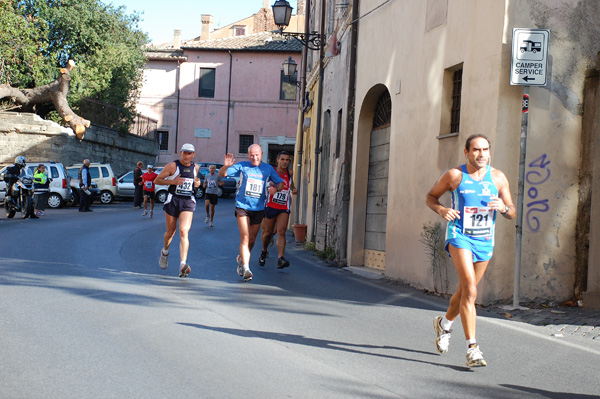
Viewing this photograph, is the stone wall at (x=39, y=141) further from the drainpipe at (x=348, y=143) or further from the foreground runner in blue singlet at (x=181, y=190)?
the foreground runner in blue singlet at (x=181, y=190)

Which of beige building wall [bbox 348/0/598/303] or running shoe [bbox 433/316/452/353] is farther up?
beige building wall [bbox 348/0/598/303]

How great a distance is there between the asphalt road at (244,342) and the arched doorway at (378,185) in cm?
233

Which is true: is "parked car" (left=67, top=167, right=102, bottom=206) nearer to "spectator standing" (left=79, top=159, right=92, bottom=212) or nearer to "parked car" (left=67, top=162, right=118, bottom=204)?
"parked car" (left=67, top=162, right=118, bottom=204)

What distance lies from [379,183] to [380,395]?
30.6 ft

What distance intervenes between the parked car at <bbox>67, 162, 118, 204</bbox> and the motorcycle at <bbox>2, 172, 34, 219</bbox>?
10.7 meters

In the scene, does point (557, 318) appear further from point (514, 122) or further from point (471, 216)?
point (471, 216)

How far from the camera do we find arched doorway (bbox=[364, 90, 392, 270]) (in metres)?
13.7

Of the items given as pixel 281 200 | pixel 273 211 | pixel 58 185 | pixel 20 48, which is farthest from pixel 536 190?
pixel 20 48

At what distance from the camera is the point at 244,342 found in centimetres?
639

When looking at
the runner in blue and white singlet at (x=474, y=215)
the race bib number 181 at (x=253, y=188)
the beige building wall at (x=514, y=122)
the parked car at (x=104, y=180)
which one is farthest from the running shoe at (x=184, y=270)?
the parked car at (x=104, y=180)

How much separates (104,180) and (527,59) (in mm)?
26928

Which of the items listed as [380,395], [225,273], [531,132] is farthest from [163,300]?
[531,132]

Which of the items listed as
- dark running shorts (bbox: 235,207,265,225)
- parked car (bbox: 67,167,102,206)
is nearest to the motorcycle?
parked car (bbox: 67,167,102,206)

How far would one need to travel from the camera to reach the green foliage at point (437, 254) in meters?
10.5
